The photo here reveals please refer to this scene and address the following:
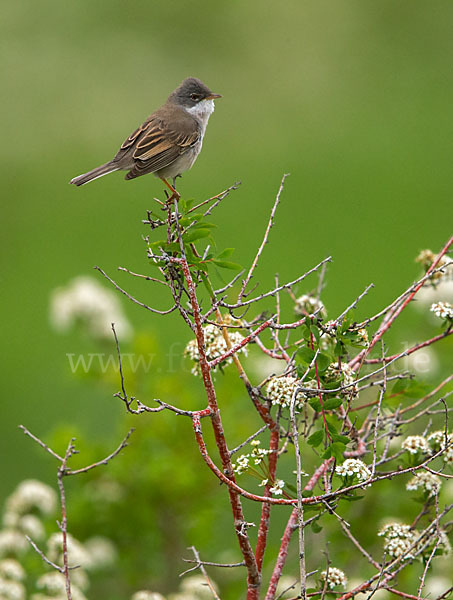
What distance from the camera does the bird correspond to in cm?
432

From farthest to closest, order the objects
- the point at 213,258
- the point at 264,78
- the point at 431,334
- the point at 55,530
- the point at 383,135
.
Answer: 1. the point at 264,78
2. the point at 383,135
3. the point at 431,334
4. the point at 55,530
5. the point at 213,258

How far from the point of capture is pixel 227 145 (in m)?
13.6

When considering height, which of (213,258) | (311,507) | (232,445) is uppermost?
(232,445)

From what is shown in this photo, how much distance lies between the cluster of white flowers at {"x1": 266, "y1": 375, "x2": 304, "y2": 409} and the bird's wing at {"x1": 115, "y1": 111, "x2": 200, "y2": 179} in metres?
1.91

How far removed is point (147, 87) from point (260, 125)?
2.07 meters

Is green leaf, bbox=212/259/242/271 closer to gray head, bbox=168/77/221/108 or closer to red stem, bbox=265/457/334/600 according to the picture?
red stem, bbox=265/457/334/600

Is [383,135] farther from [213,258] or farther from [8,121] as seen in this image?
[213,258]

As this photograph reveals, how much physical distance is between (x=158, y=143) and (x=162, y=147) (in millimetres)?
65

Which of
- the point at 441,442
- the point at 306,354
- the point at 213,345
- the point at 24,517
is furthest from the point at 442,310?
the point at 24,517

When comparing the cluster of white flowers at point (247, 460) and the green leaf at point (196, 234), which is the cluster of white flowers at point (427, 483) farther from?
the green leaf at point (196, 234)

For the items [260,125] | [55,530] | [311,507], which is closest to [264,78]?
[260,125]

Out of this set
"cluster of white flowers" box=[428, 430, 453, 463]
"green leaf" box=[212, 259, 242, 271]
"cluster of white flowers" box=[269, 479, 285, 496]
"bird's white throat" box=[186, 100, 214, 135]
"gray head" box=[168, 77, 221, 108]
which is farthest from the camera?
"gray head" box=[168, 77, 221, 108]

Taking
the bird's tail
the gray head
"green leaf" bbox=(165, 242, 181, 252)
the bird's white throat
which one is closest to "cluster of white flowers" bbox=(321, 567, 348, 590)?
"green leaf" bbox=(165, 242, 181, 252)

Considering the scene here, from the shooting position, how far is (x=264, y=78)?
49.4ft
